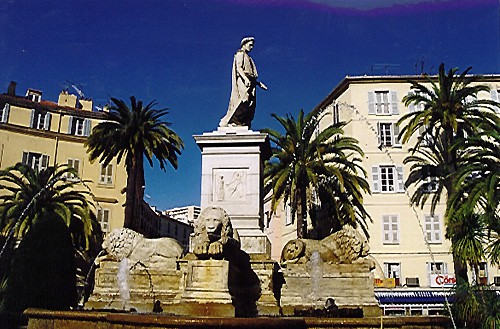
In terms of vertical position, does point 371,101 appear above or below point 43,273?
above

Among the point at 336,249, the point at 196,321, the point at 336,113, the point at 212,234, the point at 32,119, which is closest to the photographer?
the point at 196,321

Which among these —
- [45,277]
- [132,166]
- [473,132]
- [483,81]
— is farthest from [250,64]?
[483,81]

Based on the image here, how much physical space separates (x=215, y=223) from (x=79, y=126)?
46.7m

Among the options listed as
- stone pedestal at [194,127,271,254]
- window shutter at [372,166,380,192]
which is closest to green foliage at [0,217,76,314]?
stone pedestal at [194,127,271,254]

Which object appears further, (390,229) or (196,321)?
(390,229)

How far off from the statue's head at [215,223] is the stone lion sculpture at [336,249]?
315cm

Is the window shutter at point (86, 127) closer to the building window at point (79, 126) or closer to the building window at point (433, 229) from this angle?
the building window at point (79, 126)

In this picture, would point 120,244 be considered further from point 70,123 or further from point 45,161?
point 70,123

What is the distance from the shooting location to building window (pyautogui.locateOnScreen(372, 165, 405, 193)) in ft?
144

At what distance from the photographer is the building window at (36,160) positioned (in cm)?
4756

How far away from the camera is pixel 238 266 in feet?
31.2

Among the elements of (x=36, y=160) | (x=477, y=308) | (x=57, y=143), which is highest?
(x=57, y=143)

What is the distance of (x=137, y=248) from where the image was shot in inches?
446

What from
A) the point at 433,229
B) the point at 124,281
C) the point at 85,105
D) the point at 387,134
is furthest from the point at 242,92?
the point at 85,105
